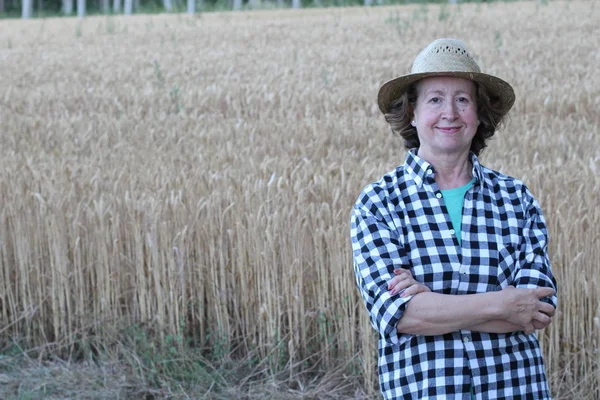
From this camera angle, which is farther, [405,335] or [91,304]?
[91,304]

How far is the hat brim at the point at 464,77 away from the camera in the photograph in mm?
2057

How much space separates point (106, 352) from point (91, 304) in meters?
0.28

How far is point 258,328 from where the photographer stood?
3.78m

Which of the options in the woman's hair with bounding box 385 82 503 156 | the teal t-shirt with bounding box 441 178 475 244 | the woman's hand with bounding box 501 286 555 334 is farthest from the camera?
the woman's hair with bounding box 385 82 503 156

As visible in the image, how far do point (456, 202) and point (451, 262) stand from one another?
0.48ft

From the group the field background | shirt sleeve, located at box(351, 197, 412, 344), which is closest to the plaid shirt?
shirt sleeve, located at box(351, 197, 412, 344)

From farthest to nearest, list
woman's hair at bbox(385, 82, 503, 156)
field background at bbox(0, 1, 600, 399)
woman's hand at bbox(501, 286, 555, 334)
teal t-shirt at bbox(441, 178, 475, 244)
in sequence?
field background at bbox(0, 1, 600, 399)
woman's hair at bbox(385, 82, 503, 156)
teal t-shirt at bbox(441, 178, 475, 244)
woman's hand at bbox(501, 286, 555, 334)

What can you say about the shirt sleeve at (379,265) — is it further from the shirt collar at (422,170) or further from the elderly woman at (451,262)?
the shirt collar at (422,170)

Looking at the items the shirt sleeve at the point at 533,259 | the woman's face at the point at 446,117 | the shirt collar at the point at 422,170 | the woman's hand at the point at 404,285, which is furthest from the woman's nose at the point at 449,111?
the woman's hand at the point at 404,285

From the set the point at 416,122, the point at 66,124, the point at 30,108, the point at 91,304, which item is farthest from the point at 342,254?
the point at 30,108

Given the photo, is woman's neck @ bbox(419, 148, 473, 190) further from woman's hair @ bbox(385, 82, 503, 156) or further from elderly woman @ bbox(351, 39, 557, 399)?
woman's hair @ bbox(385, 82, 503, 156)

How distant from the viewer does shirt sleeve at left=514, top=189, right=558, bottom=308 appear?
6.50ft

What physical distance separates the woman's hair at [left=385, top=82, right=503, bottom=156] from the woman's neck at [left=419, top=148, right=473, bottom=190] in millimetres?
149

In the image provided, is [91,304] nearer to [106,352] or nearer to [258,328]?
[106,352]
